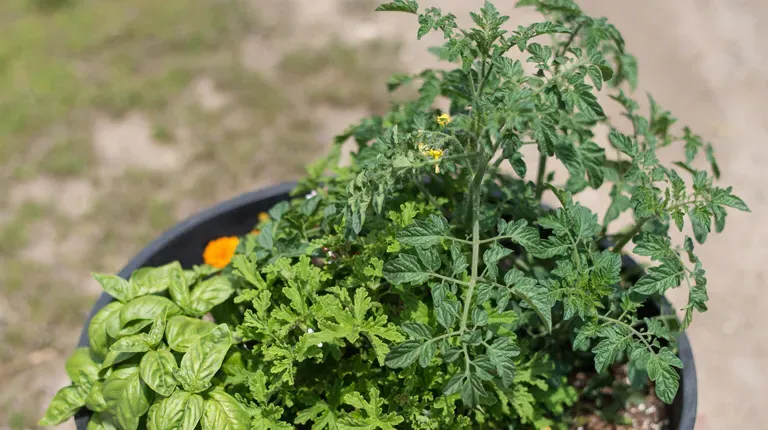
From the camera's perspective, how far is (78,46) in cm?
A: 342

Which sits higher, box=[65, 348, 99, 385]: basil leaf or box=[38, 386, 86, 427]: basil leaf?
box=[65, 348, 99, 385]: basil leaf

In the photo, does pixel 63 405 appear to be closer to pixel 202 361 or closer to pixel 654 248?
pixel 202 361

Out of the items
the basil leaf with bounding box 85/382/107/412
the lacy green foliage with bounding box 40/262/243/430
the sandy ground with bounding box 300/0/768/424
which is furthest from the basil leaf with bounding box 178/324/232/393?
the sandy ground with bounding box 300/0/768/424

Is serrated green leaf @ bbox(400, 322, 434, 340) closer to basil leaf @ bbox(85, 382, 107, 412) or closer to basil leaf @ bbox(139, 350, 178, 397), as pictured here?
basil leaf @ bbox(139, 350, 178, 397)

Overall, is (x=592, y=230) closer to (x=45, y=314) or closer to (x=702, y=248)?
(x=702, y=248)

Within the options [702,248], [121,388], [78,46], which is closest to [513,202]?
[121,388]

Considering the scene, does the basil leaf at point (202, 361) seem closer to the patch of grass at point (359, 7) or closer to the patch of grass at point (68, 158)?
the patch of grass at point (68, 158)

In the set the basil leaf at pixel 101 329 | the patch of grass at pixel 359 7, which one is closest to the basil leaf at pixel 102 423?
the basil leaf at pixel 101 329

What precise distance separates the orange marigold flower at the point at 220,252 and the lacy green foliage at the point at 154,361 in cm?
19

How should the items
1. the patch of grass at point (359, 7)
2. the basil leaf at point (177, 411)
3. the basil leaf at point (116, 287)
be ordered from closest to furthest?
the basil leaf at point (177, 411), the basil leaf at point (116, 287), the patch of grass at point (359, 7)

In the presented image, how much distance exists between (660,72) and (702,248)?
3.16ft

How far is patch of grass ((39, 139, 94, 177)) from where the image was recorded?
2.90 metres

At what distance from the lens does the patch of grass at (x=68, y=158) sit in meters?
2.90

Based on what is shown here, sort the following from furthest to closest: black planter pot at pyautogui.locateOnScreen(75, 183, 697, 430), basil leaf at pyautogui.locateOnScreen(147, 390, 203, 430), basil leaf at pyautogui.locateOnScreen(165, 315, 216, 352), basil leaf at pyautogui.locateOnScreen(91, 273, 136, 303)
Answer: black planter pot at pyautogui.locateOnScreen(75, 183, 697, 430) < basil leaf at pyautogui.locateOnScreen(91, 273, 136, 303) < basil leaf at pyautogui.locateOnScreen(165, 315, 216, 352) < basil leaf at pyautogui.locateOnScreen(147, 390, 203, 430)
